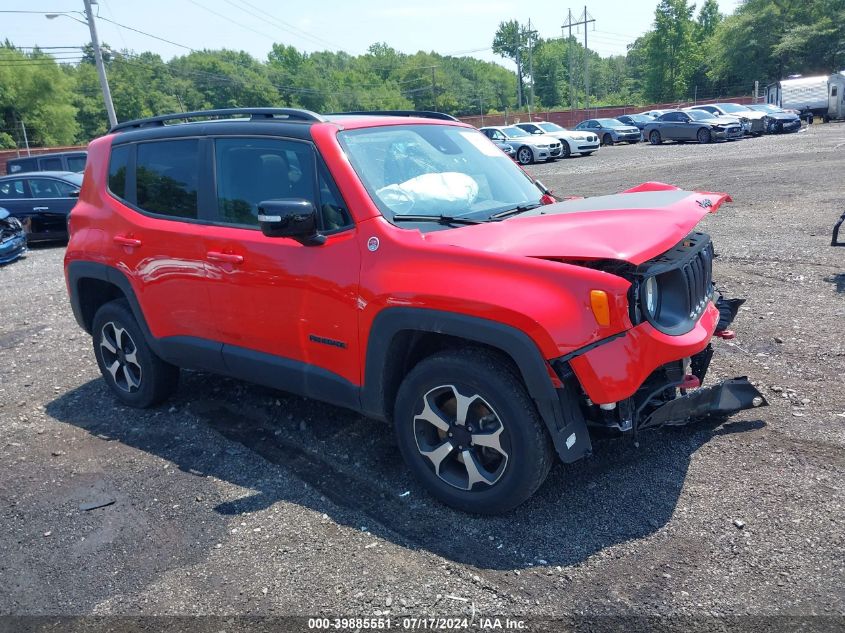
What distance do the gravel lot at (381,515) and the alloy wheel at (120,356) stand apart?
25 centimetres

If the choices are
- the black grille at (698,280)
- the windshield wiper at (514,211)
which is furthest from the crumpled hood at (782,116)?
the windshield wiper at (514,211)

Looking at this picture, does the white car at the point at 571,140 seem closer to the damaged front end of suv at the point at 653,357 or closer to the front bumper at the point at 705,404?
the front bumper at the point at 705,404

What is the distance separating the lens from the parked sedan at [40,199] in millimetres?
14102

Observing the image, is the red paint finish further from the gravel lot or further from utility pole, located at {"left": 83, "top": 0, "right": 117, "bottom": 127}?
utility pole, located at {"left": 83, "top": 0, "right": 117, "bottom": 127}

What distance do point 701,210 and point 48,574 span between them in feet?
12.6

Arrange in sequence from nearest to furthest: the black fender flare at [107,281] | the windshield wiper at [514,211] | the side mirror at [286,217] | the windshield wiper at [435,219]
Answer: the side mirror at [286,217], the windshield wiper at [435,219], the windshield wiper at [514,211], the black fender flare at [107,281]

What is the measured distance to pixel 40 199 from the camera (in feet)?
46.3

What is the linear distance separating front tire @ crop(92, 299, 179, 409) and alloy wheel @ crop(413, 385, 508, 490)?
2470mm

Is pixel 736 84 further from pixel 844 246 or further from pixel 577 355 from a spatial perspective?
pixel 577 355

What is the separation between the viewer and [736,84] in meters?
68.9

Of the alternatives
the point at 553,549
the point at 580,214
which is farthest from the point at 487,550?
the point at 580,214

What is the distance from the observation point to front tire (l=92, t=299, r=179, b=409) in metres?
5.20

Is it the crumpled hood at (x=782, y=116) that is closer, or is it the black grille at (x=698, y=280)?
the black grille at (x=698, y=280)

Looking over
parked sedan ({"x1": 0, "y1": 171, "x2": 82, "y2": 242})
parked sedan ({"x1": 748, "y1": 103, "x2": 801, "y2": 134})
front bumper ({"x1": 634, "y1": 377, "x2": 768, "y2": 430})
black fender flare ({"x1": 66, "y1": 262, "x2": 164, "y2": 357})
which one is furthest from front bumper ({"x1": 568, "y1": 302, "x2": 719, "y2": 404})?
parked sedan ({"x1": 748, "y1": 103, "x2": 801, "y2": 134})
